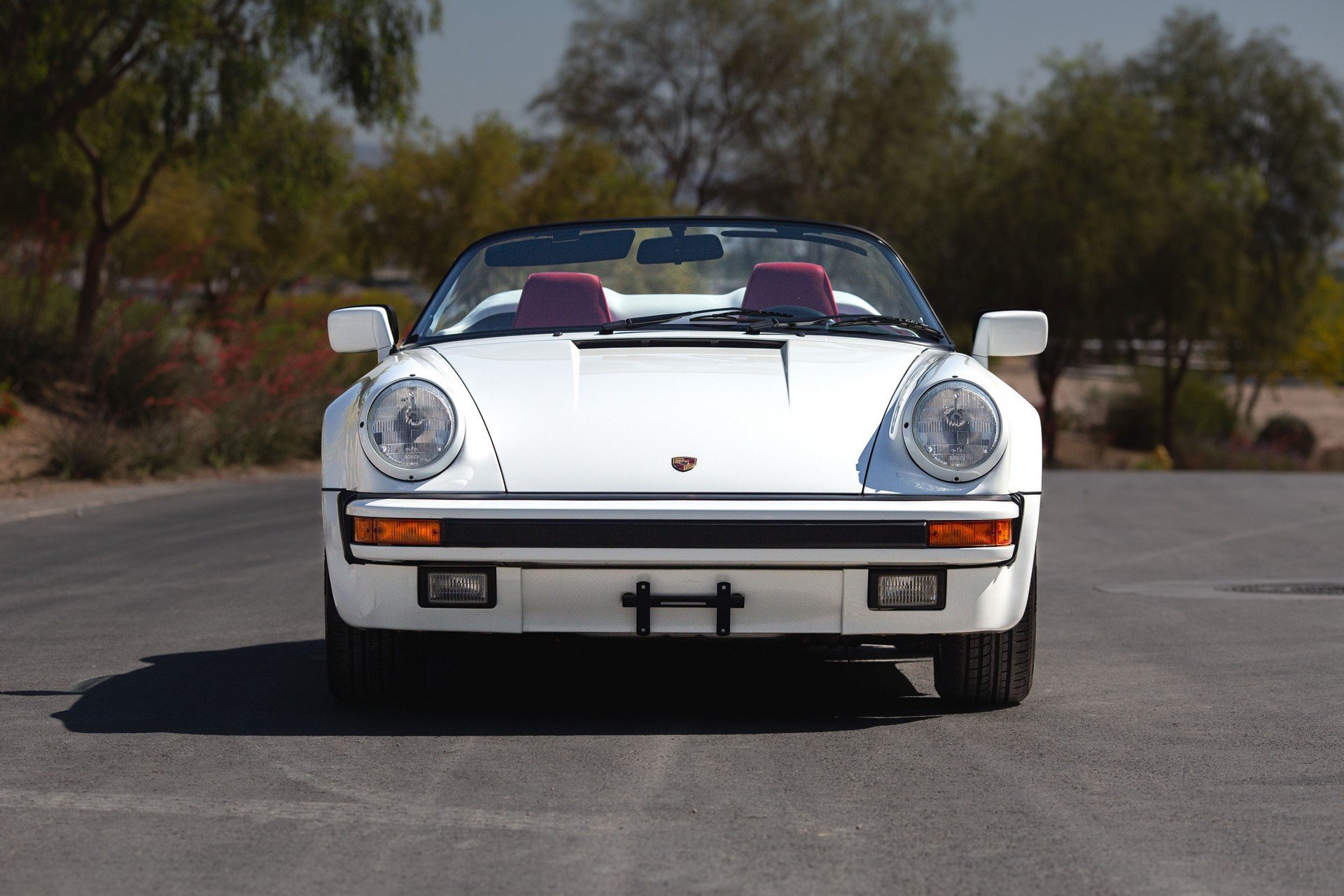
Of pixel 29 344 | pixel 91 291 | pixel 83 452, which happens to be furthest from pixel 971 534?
pixel 91 291

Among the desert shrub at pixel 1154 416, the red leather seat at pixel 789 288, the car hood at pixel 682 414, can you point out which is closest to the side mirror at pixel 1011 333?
the red leather seat at pixel 789 288

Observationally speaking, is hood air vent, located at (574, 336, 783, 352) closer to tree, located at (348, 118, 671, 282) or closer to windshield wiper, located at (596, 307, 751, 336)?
windshield wiper, located at (596, 307, 751, 336)

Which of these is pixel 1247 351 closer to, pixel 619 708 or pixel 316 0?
pixel 316 0

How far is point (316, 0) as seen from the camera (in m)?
16.6

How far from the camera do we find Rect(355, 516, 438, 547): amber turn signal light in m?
4.18

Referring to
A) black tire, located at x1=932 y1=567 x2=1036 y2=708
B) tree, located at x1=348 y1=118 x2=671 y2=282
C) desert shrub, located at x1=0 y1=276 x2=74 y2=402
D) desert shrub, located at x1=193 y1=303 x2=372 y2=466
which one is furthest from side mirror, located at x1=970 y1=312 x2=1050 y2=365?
tree, located at x1=348 y1=118 x2=671 y2=282

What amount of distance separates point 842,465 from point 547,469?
0.78 m

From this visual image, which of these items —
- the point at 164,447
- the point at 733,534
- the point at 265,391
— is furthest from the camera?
the point at 265,391

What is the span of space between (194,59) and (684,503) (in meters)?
15.2

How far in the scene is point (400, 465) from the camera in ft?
14.1

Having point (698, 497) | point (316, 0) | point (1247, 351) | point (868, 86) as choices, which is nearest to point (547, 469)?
point (698, 497)

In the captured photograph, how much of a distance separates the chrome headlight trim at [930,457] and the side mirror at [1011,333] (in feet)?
2.55

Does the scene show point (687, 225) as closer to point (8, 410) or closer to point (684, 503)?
point (684, 503)

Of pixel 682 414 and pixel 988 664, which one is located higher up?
pixel 682 414
